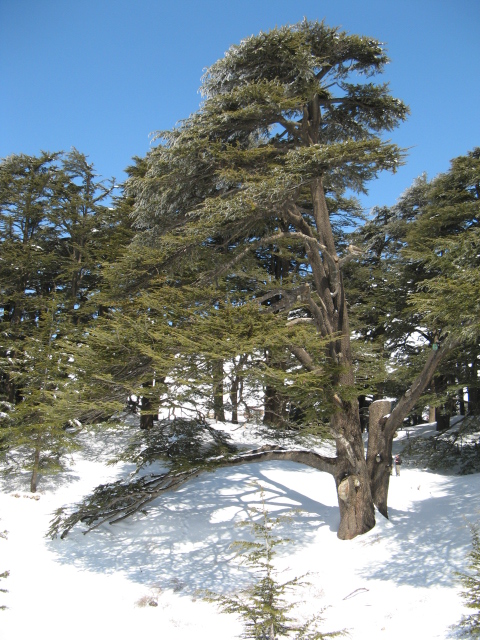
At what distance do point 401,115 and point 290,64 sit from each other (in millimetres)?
2763

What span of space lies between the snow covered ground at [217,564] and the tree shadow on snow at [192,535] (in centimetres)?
3

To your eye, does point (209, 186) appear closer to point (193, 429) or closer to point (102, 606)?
point (193, 429)

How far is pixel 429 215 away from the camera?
18.7 metres

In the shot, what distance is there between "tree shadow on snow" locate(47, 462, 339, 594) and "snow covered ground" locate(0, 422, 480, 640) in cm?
3

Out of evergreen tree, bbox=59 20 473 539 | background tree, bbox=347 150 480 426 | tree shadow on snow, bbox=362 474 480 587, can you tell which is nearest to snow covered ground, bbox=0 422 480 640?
tree shadow on snow, bbox=362 474 480 587

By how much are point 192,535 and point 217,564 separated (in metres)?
1.39

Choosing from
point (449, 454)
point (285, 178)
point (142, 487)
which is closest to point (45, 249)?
point (142, 487)

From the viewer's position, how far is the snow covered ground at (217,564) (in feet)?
22.5

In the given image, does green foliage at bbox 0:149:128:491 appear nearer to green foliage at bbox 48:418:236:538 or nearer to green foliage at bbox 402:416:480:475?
green foliage at bbox 48:418:236:538

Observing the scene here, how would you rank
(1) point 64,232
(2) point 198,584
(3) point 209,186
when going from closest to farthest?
1. (2) point 198,584
2. (3) point 209,186
3. (1) point 64,232

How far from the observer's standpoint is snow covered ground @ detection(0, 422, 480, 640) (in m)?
6.87

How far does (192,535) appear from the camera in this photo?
10305 millimetres

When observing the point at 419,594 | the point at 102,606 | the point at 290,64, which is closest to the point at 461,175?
the point at 290,64

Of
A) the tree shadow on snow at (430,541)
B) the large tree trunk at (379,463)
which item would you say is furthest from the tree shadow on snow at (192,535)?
the tree shadow on snow at (430,541)
